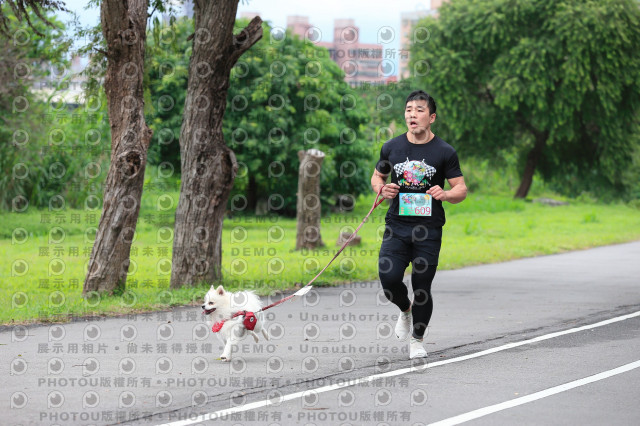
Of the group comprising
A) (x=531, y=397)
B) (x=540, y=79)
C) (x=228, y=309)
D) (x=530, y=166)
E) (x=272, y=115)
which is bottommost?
(x=531, y=397)

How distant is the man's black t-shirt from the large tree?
3243cm

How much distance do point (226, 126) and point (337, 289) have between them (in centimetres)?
1764

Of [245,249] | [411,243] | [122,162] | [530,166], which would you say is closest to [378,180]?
[411,243]

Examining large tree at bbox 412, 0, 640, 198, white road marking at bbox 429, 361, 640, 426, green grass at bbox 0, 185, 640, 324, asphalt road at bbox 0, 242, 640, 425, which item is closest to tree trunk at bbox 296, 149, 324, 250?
green grass at bbox 0, 185, 640, 324

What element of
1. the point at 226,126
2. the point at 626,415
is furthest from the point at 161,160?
the point at 626,415

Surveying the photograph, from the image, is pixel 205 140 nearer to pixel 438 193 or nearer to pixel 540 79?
pixel 438 193

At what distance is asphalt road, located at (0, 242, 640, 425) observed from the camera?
6.18m

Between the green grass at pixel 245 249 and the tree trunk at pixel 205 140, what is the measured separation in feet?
2.24

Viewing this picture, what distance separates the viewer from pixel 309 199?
65.5 ft

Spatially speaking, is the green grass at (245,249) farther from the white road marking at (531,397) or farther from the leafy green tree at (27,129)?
the white road marking at (531,397)

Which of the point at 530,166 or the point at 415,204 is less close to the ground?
the point at 530,166

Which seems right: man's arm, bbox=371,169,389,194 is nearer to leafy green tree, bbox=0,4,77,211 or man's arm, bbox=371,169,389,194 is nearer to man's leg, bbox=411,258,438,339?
man's leg, bbox=411,258,438,339

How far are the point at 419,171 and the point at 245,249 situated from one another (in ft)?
45.1

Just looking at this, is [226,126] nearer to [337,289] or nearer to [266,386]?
[337,289]
